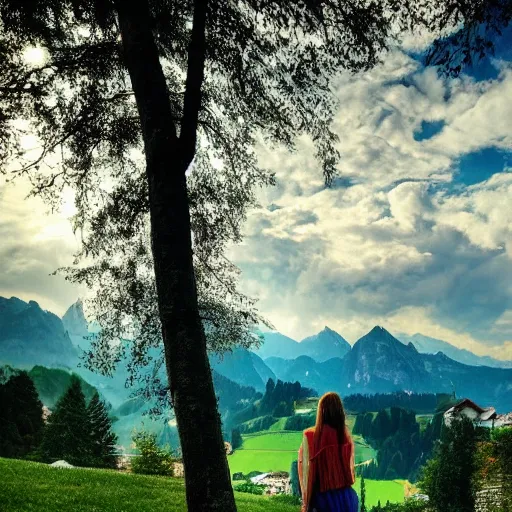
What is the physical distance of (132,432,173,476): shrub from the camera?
105 feet

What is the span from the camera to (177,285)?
16.2ft

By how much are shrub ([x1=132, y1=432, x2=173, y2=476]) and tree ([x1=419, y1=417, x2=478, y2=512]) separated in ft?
170

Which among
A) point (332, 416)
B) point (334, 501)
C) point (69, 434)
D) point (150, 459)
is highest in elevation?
point (332, 416)

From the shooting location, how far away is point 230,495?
4535mm

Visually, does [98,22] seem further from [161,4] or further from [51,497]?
[51,497]

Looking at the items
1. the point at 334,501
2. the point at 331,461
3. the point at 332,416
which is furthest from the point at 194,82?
the point at 334,501

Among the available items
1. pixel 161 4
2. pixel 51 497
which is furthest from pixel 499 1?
pixel 51 497

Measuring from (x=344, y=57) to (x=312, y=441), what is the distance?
5.57 meters

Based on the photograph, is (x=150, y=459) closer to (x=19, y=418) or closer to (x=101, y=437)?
(x=101, y=437)

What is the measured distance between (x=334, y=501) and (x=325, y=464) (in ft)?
1.31

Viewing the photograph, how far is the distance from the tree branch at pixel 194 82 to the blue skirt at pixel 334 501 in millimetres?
4006

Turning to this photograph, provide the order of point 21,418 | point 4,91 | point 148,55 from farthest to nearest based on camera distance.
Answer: point 21,418 < point 4,91 < point 148,55

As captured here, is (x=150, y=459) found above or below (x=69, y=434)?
below

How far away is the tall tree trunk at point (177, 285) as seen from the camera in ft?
14.7
